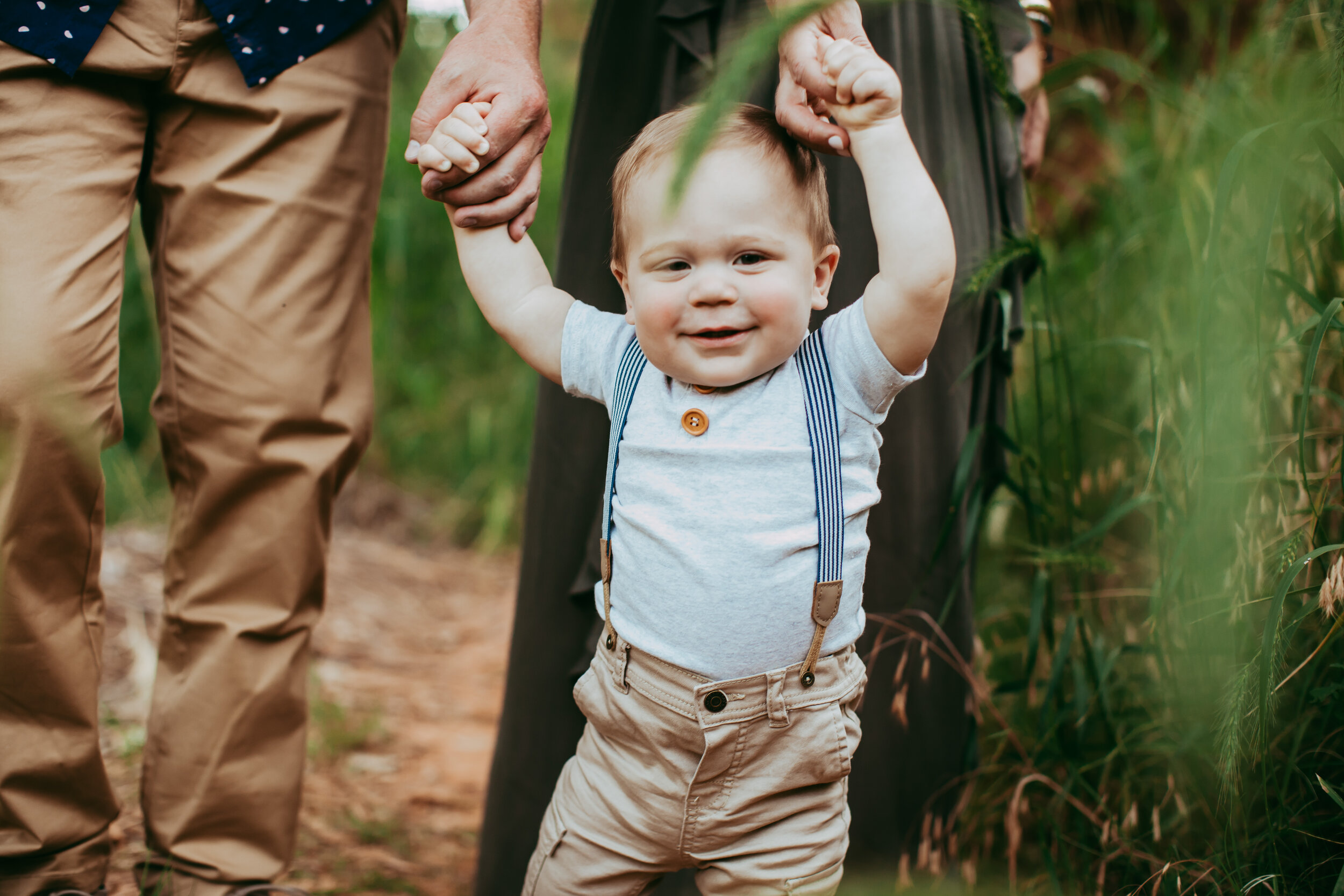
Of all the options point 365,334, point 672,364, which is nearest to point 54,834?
point 365,334

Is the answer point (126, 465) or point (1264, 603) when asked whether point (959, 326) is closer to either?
point (1264, 603)

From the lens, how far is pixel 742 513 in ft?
3.30

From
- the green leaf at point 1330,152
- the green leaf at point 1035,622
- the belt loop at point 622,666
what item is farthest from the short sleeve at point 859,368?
the green leaf at point 1035,622

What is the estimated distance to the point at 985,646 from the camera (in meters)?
2.10

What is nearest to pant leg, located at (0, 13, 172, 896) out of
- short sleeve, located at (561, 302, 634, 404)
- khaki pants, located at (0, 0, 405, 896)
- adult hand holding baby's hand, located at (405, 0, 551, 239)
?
khaki pants, located at (0, 0, 405, 896)

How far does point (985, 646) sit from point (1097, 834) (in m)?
0.60

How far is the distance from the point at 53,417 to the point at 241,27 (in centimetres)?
57

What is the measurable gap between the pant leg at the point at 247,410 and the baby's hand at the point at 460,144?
17.5 inches

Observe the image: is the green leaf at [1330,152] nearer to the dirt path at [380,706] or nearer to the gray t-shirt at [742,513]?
the gray t-shirt at [742,513]

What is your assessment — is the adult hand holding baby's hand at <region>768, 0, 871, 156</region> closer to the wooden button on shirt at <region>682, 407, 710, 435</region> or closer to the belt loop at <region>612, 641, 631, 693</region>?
the wooden button on shirt at <region>682, 407, 710, 435</region>

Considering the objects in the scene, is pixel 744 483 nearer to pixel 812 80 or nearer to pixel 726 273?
pixel 726 273

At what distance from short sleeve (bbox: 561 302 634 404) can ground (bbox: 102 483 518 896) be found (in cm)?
119

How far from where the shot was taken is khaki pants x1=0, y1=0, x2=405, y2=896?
126 centimetres

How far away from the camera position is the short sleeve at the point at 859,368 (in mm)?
1007
